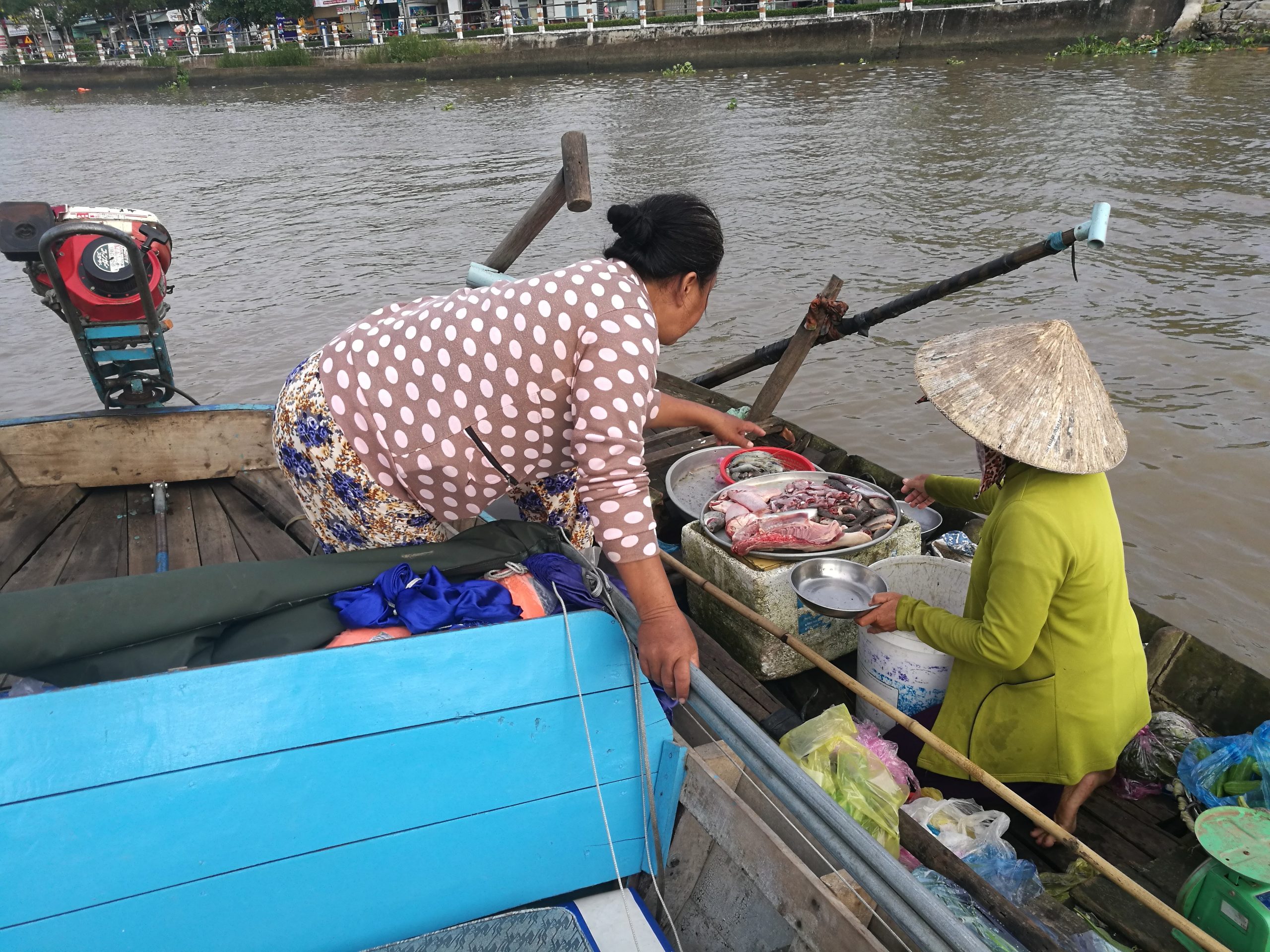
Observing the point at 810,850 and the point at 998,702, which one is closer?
the point at 810,850

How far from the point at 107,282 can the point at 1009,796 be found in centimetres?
409

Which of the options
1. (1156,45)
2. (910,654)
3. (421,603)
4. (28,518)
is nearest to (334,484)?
(421,603)

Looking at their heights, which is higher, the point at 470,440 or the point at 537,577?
the point at 470,440

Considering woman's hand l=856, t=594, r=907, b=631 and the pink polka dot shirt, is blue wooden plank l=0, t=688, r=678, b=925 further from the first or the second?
woman's hand l=856, t=594, r=907, b=631

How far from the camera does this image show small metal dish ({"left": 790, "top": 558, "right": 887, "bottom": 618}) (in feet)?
10.1

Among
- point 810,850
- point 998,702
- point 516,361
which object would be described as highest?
point 516,361

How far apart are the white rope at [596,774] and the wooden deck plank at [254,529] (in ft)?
6.80

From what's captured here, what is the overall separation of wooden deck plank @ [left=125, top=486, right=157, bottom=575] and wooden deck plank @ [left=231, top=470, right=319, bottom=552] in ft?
1.40

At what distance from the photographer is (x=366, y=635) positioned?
6.70ft

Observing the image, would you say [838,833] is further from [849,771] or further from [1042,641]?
[1042,641]

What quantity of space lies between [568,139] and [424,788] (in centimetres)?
332

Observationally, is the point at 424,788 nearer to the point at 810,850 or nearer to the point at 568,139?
the point at 810,850

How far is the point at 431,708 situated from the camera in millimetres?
1955

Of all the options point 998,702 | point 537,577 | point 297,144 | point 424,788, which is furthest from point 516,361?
point 297,144
